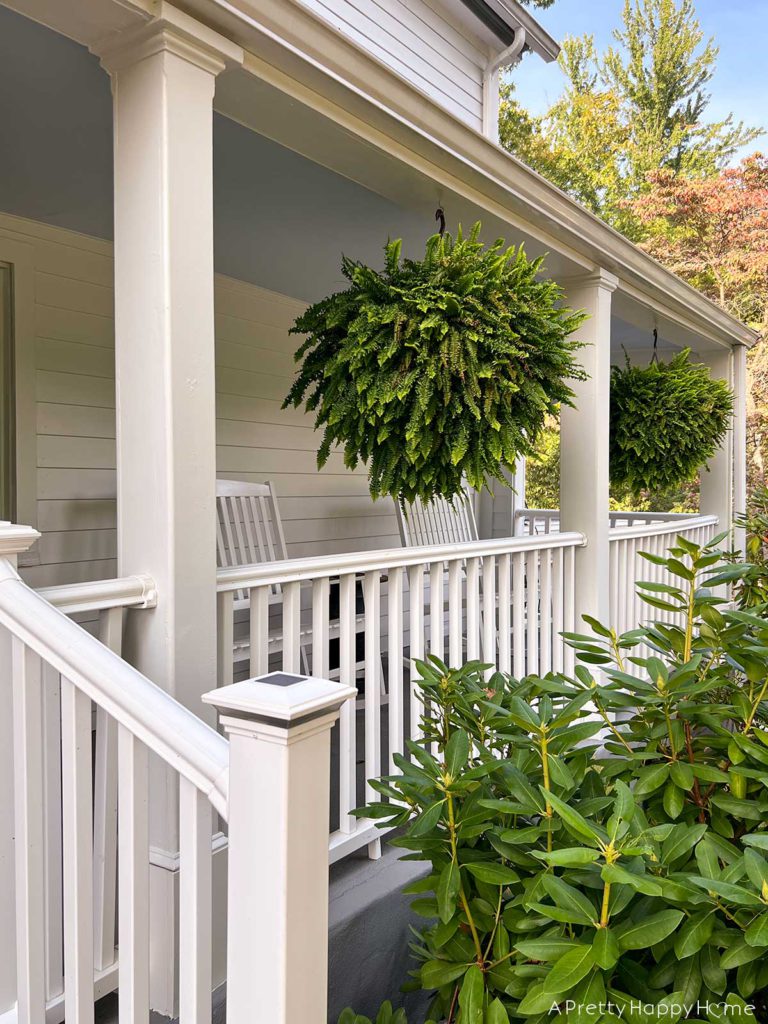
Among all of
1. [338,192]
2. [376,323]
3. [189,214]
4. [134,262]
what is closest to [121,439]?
Answer: [134,262]

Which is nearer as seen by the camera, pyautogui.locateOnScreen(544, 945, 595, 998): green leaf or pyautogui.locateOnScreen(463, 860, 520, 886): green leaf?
pyautogui.locateOnScreen(544, 945, 595, 998): green leaf

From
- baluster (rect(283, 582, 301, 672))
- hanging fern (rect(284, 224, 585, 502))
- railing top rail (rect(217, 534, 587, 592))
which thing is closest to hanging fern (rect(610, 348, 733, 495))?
railing top rail (rect(217, 534, 587, 592))

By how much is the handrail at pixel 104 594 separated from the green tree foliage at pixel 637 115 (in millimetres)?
17077

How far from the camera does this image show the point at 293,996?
1027mm

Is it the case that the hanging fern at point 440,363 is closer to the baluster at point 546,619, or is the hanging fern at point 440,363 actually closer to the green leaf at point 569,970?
the baluster at point 546,619

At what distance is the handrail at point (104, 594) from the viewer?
1.61 meters

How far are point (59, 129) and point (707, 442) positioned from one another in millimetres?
3587

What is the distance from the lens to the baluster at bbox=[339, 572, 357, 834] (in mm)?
2320

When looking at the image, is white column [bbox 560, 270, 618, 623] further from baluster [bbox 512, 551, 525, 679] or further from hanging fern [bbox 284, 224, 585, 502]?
hanging fern [bbox 284, 224, 585, 502]

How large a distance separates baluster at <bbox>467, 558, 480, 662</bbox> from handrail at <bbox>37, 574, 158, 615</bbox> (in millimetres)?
1491

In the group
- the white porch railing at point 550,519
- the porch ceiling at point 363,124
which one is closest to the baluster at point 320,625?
the porch ceiling at point 363,124

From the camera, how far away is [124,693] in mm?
1238

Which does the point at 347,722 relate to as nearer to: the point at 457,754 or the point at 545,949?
the point at 457,754

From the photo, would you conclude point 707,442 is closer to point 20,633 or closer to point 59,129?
point 59,129
